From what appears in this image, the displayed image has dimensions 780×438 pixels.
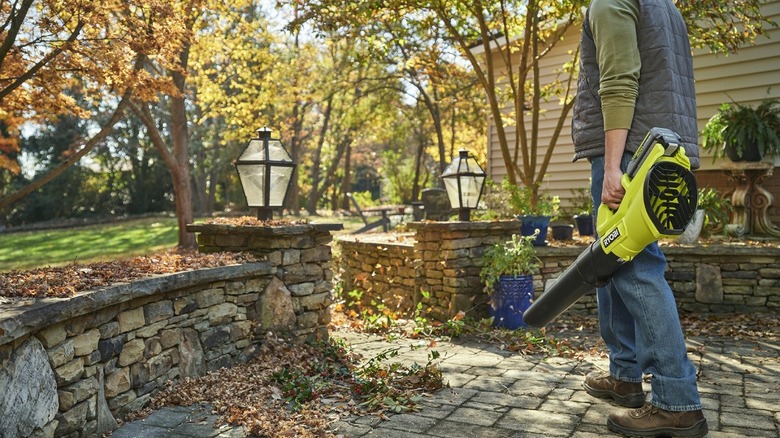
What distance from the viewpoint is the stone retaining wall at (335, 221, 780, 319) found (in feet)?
17.3

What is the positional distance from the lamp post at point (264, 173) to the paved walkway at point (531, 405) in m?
1.33

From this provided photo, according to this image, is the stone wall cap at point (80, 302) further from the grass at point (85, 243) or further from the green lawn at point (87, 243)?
the grass at point (85, 243)

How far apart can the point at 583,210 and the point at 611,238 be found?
574cm

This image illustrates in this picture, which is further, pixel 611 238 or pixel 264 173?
pixel 264 173

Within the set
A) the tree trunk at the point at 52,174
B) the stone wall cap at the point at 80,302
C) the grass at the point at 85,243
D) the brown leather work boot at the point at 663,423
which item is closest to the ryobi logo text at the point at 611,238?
the brown leather work boot at the point at 663,423

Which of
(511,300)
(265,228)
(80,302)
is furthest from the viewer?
(511,300)

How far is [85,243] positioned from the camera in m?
12.3

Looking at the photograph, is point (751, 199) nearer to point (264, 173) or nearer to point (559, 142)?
point (559, 142)

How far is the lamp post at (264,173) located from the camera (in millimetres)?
4367

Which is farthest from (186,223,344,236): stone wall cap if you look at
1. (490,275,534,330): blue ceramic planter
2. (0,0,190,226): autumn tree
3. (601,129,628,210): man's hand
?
(601,129,628,210): man's hand

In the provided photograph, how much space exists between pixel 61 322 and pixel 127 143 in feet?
55.2

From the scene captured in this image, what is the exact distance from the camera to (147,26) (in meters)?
4.59

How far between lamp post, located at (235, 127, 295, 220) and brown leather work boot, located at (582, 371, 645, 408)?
7.74 feet

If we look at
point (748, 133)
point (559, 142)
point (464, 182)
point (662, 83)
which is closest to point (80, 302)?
point (662, 83)
